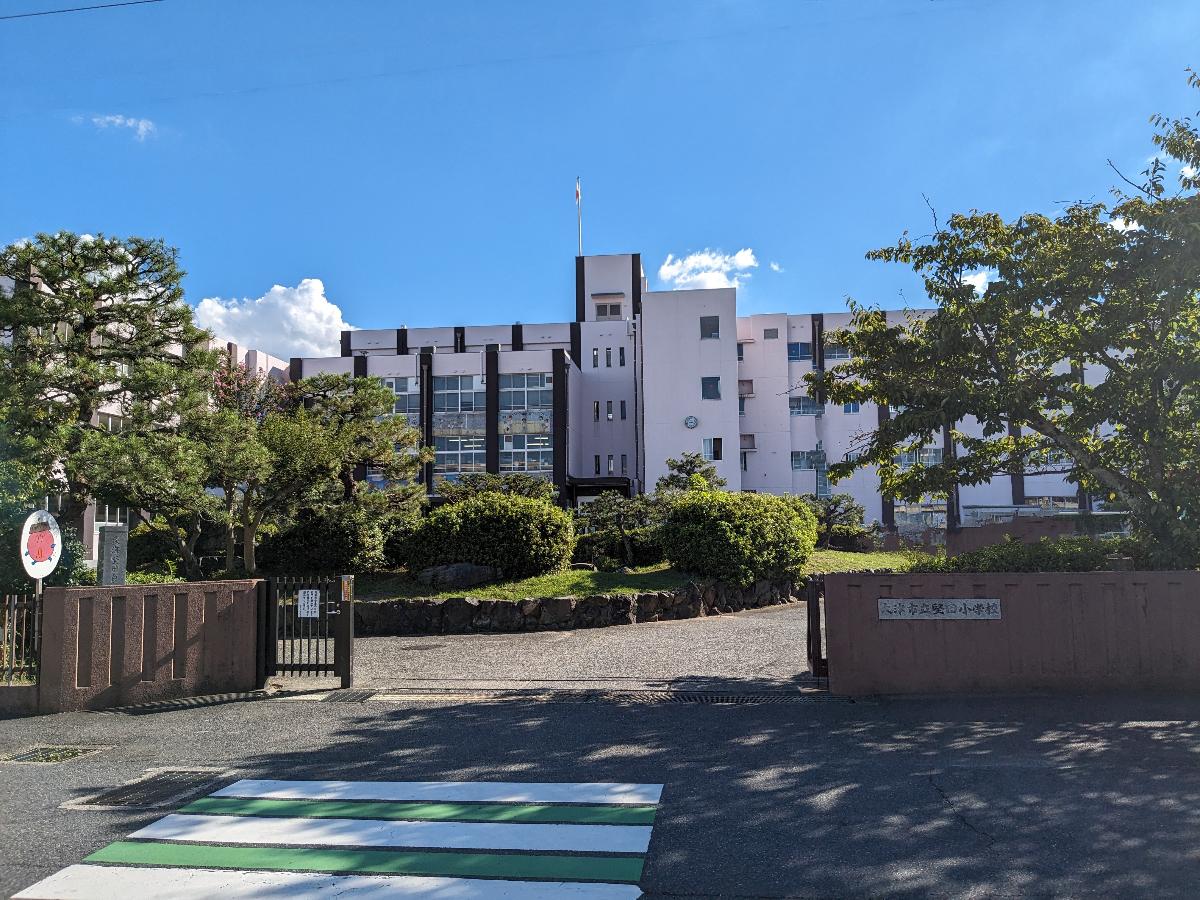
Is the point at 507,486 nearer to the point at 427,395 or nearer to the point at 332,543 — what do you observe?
the point at 332,543

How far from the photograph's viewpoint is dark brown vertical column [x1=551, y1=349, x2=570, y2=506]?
5366cm

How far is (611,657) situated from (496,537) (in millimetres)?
6385

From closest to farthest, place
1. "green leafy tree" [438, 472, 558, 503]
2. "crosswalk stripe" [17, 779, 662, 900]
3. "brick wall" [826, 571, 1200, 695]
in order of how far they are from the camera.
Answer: "crosswalk stripe" [17, 779, 662, 900] → "brick wall" [826, 571, 1200, 695] → "green leafy tree" [438, 472, 558, 503]

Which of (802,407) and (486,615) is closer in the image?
(486,615)

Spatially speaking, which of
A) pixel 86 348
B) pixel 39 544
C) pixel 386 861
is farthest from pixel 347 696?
pixel 86 348

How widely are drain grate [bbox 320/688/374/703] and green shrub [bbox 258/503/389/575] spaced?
928cm

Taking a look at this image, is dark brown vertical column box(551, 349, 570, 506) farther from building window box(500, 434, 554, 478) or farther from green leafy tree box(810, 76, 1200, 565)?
green leafy tree box(810, 76, 1200, 565)

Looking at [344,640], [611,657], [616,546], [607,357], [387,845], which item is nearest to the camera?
[387,845]

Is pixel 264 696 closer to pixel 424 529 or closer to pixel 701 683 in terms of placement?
pixel 701 683

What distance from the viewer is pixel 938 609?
31.4ft

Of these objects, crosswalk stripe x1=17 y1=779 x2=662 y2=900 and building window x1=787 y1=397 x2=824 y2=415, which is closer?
crosswalk stripe x1=17 y1=779 x2=662 y2=900

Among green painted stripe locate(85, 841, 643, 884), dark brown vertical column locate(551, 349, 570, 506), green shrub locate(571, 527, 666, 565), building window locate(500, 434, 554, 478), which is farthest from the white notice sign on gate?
building window locate(500, 434, 554, 478)

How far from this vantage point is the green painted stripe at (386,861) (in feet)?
15.4

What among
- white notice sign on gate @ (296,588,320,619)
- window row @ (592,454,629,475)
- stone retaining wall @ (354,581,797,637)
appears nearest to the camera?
white notice sign on gate @ (296,588,320,619)
